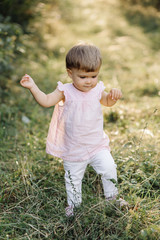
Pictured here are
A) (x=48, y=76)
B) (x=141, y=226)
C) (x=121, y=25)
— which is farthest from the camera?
(x=121, y=25)

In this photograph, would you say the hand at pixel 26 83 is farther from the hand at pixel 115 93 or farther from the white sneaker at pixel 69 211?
the white sneaker at pixel 69 211

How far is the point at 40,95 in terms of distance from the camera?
2.07 meters

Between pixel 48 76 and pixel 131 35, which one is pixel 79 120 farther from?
pixel 131 35

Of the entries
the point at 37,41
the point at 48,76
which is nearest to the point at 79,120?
the point at 48,76

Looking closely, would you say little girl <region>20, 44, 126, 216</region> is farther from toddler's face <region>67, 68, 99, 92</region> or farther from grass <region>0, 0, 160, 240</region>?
grass <region>0, 0, 160, 240</region>

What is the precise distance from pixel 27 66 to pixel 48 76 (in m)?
0.48

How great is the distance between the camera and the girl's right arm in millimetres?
2031

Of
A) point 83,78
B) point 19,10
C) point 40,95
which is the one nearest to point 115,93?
point 83,78

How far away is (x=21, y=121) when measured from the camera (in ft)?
12.3

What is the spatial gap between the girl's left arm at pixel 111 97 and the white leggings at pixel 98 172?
0.37 m

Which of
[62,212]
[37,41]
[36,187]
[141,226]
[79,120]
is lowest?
[37,41]

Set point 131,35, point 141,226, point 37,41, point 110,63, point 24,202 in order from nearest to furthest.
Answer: point 141,226 → point 24,202 → point 110,63 → point 37,41 → point 131,35

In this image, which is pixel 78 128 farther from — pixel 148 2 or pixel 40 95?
pixel 148 2

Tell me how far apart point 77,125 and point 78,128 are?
0.08 feet
